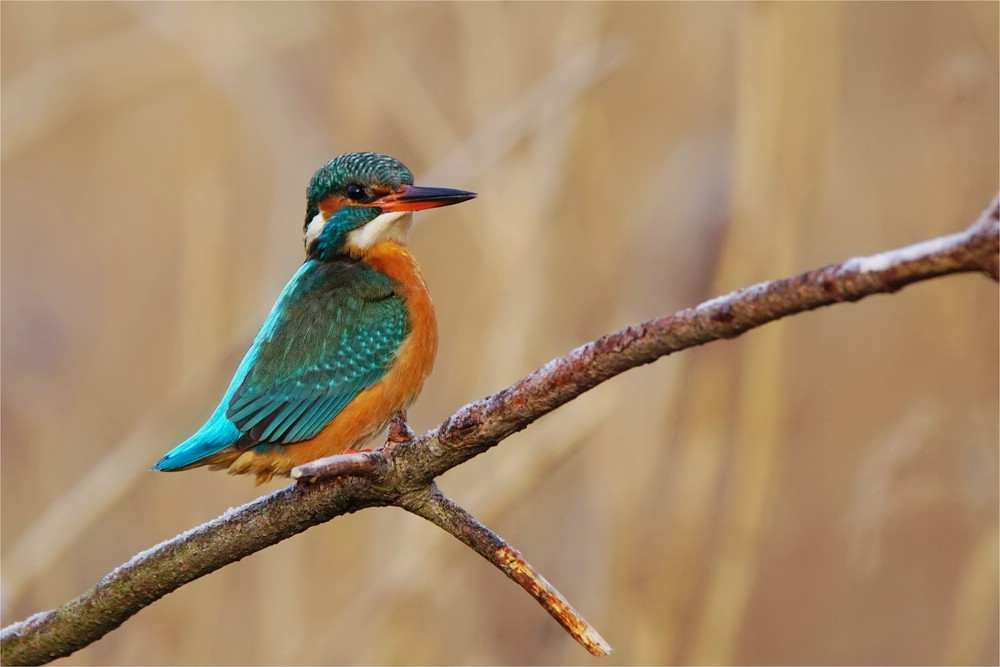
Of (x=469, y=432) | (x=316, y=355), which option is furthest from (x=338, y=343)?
(x=469, y=432)

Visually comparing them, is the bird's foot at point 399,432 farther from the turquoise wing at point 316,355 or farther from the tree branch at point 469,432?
the turquoise wing at point 316,355

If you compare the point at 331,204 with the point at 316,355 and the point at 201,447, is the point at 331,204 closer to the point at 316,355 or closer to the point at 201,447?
the point at 316,355

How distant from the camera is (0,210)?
3.38m

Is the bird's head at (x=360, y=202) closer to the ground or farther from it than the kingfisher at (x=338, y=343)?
farther from it

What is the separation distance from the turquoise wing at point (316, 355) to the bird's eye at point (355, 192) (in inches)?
6.7

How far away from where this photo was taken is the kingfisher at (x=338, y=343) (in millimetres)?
2023

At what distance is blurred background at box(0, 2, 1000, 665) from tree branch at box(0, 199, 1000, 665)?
3.02 feet

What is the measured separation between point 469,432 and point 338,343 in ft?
3.34

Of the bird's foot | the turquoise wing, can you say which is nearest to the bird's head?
the turquoise wing

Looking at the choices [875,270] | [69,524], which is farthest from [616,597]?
[875,270]

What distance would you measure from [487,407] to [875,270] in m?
0.44

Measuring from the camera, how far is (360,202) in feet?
7.61

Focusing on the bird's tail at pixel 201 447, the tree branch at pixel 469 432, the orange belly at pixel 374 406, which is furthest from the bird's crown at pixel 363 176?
the tree branch at pixel 469 432

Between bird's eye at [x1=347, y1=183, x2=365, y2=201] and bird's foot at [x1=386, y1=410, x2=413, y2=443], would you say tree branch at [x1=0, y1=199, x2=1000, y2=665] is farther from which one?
bird's eye at [x1=347, y1=183, x2=365, y2=201]
